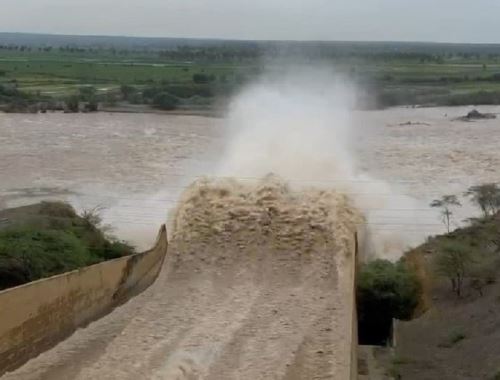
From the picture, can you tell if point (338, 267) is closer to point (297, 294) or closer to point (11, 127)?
point (297, 294)

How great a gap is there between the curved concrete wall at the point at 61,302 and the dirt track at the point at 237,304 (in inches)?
6.9

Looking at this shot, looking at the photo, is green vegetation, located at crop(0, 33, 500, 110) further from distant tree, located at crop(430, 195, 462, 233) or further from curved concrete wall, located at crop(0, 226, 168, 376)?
curved concrete wall, located at crop(0, 226, 168, 376)

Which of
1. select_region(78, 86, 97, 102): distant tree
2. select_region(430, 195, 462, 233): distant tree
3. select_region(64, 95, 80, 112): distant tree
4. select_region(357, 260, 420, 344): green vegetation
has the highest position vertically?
select_region(78, 86, 97, 102): distant tree

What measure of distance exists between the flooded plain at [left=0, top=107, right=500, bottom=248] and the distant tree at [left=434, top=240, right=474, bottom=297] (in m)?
4.93

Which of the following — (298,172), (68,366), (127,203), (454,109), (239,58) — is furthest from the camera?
(239,58)

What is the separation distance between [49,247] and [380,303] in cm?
532

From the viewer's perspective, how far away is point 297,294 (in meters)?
13.4

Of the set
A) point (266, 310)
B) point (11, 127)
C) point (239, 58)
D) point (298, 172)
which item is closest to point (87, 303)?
point (266, 310)

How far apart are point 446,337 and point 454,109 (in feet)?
129

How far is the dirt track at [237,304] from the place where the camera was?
10992mm

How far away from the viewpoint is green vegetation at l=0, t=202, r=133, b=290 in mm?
13977

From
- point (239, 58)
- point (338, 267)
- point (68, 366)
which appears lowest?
point (68, 366)

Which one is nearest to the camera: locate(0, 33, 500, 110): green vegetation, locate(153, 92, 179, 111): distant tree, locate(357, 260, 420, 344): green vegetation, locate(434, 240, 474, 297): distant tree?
locate(357, 260, 420, 344): green vegetation

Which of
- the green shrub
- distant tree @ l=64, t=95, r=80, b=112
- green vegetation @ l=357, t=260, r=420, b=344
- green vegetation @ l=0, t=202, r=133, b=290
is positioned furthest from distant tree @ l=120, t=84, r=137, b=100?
green vegetation @ l=357, t=260, r=420, b=344
